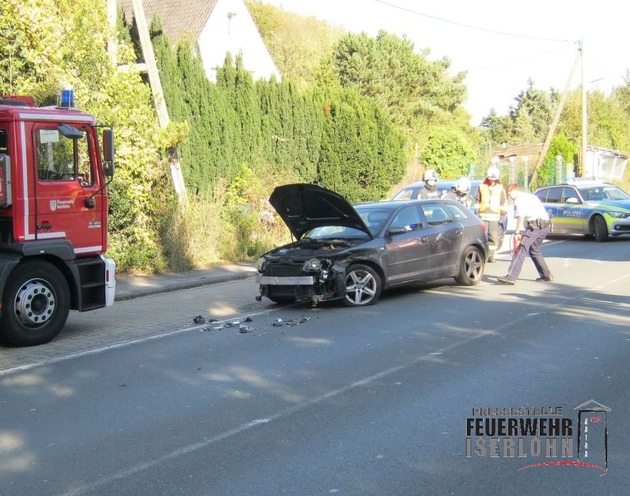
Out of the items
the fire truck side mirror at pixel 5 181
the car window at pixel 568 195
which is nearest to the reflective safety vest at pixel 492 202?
the car window at pixel 568 195

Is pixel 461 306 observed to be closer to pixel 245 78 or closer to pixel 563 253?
pixel 563 253

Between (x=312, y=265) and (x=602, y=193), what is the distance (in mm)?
14220

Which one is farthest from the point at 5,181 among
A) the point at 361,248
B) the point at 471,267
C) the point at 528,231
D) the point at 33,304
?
the point at 528,231

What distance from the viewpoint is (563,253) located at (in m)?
18.3

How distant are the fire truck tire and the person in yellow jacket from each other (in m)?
8.91

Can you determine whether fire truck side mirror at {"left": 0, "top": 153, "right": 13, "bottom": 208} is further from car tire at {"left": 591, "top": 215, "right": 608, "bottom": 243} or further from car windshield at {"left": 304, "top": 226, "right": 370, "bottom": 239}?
car tire at {"left": 591, "top": 215, "right": 608, "bottom": 243}

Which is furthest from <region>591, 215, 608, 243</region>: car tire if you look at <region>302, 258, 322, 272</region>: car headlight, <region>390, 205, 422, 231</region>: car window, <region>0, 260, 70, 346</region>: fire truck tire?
<region>0, 260, 70, 346</region>: fire truck tire

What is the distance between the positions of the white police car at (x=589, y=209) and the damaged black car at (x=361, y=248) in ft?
29.9

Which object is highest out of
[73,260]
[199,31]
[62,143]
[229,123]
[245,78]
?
[199,31]

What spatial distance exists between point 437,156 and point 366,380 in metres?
28.1

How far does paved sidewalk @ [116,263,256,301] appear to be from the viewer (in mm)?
13852

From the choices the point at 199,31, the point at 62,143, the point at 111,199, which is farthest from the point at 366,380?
the point at 199,31

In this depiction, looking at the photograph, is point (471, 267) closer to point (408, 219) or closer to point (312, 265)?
point (408, 219)

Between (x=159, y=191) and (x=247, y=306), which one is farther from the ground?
(x=159, y=191)
